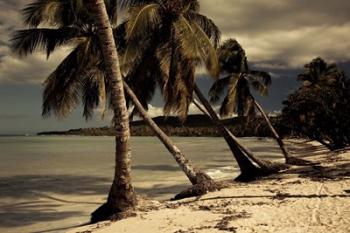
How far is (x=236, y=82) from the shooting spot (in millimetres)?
25500

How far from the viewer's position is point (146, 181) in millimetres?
20578

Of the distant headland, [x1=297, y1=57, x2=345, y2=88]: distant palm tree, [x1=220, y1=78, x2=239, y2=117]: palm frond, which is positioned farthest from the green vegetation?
the distant headland

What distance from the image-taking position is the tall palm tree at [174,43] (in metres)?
13.6

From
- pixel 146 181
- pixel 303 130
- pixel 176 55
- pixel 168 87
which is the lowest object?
pixel 146 181

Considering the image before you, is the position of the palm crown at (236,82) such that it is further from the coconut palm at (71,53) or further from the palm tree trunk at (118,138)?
the palm tree trunk at (118,138)

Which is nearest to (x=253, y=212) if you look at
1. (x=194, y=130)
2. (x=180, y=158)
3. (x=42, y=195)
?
(x=180, y=158)

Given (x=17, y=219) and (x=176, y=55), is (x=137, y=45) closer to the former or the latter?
(x=176, y=55)

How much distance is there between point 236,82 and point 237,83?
0.36m

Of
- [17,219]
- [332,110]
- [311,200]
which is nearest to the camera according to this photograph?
[311,200]

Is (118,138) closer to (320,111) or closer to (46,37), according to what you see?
(46,37)

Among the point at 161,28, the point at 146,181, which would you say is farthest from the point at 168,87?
the point at 146,181

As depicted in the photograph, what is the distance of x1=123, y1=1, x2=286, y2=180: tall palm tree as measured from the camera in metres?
13.6

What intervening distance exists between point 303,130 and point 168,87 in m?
15.5

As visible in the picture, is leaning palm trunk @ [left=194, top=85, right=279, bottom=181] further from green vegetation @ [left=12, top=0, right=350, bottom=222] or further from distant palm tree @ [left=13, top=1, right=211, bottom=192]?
distant palm tree @ [left=13, top=1, right=211, bottom=192]
